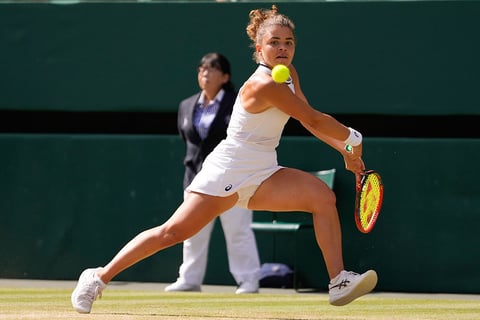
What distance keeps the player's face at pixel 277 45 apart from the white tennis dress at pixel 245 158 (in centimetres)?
7

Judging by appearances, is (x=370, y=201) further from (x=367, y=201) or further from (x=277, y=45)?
(x=277, y=45)

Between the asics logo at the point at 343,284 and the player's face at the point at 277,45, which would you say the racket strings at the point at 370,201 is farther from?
the player's face at the point at 277,45

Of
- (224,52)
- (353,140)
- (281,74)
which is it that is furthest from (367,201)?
(224,52)

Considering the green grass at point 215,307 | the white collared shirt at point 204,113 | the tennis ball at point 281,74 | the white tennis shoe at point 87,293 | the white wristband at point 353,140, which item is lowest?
the green grass at point 215,307

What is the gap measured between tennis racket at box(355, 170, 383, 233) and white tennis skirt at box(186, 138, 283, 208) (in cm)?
49

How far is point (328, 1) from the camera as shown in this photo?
10.2 m

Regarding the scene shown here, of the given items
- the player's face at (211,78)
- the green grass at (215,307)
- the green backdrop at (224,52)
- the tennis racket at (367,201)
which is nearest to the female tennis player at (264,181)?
the tennis racket at (367,201)

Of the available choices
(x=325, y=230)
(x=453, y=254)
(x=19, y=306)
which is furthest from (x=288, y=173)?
(x=453, y=254)

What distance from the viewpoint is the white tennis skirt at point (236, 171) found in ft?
20.0

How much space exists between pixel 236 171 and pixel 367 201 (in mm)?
809

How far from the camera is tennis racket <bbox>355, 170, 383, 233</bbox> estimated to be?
6258mm

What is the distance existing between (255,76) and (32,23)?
5153mm

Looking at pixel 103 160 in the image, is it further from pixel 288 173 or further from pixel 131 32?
pixel 288 173

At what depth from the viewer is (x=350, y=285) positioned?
236 inches
